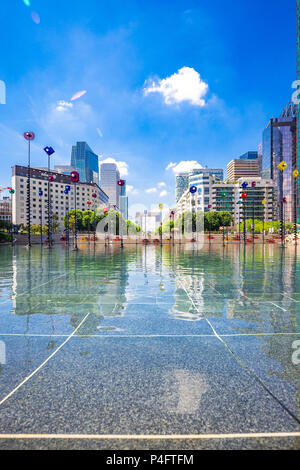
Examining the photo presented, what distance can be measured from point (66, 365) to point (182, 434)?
1.95 m

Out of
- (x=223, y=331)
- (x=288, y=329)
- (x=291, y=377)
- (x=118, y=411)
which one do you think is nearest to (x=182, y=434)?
(x=118, y=411)

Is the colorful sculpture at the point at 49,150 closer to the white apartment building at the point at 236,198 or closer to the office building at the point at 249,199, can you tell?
the white apartment building at the point at 236,198

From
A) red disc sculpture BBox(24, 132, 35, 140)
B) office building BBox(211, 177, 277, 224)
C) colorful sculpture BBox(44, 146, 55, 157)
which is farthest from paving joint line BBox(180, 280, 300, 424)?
office building BBox(211, 177, 277, 224)

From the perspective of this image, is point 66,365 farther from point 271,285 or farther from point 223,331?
point 271,285

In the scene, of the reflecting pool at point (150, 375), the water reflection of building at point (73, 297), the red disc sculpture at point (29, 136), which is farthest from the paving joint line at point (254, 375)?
the red disc sculpture at point (29, 136)

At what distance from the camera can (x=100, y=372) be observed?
3.40 meters

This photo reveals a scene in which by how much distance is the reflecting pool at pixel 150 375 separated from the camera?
2365 millimetres

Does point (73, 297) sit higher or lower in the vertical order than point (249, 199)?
lower

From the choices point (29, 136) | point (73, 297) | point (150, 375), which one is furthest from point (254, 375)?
point (29, 136)

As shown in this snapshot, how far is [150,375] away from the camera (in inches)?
131

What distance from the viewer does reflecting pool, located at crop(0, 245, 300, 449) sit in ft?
7.76

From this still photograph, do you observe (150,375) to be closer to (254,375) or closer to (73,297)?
(254,375)

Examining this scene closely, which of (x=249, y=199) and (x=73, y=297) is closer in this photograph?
(x=73, y=297)
